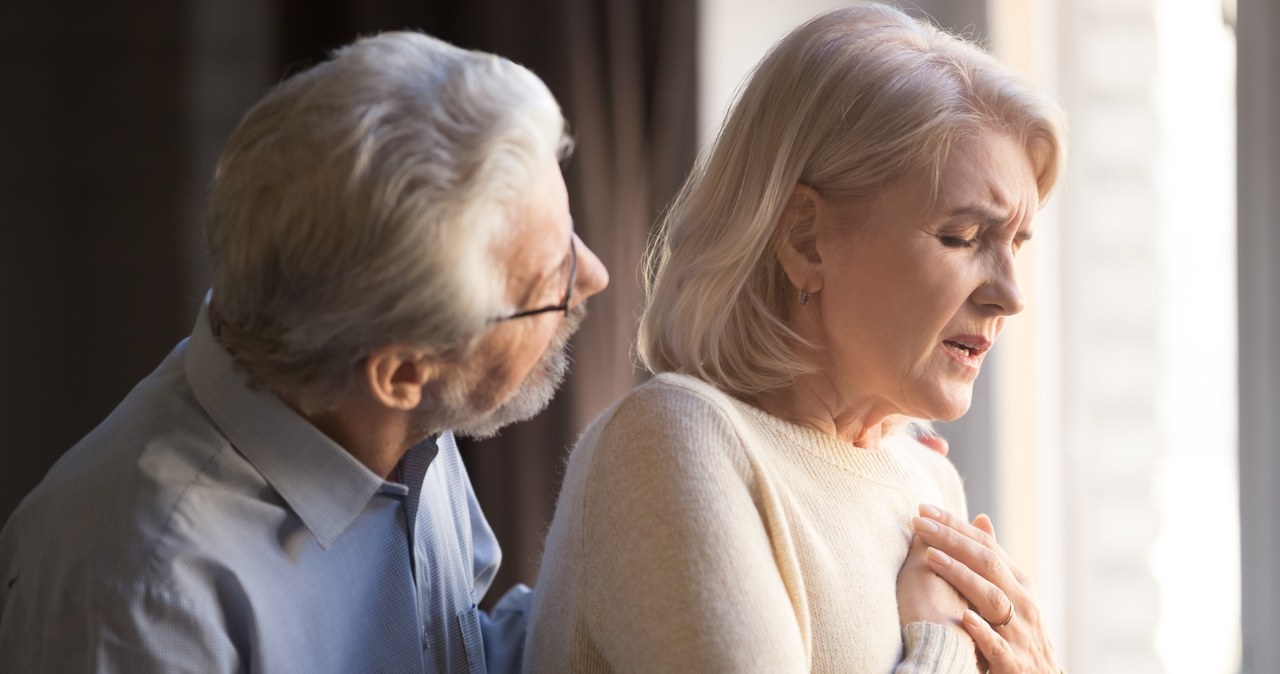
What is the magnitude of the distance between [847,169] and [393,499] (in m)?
0.66

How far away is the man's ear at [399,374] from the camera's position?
4.02 feet

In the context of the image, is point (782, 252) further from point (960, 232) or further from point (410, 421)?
point (410, 421)

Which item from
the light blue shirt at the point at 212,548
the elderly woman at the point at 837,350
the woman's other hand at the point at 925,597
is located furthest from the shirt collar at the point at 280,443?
the woman's other hand at the point at 925,597

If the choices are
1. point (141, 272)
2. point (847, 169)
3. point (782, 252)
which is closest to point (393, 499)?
point (782, 252)

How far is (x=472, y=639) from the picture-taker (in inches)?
58.7

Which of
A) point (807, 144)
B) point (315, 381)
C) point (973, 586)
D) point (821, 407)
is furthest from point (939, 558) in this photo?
point (315, 381)

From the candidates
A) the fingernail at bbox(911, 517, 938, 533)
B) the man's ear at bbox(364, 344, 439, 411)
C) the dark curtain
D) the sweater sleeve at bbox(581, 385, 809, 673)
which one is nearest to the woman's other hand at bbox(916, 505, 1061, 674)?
the fingernail at bbox(911, 517, 938, 533)

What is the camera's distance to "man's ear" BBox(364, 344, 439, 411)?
123cm

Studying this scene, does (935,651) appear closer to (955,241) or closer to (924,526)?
(924,526)

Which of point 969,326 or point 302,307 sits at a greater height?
point 302,307

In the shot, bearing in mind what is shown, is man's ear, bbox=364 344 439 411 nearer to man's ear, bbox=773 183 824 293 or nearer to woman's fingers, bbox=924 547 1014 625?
man's ear, bbox=773 183 824 293

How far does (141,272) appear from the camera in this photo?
3.19 meters

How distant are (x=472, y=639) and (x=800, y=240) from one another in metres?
0.66

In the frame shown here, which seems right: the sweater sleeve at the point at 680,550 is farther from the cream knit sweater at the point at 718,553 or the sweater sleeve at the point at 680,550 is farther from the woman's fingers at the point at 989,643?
the woman's fingers at the point at 989,643
